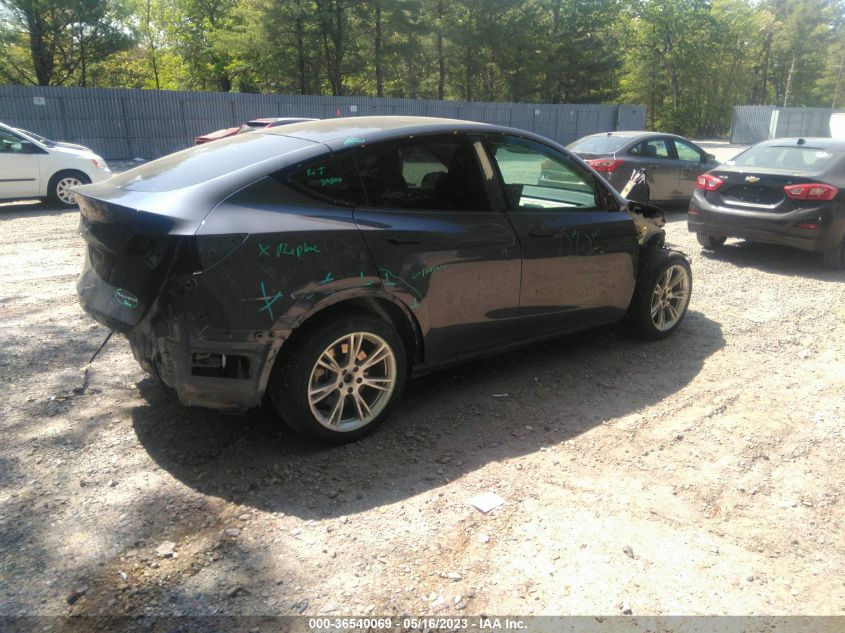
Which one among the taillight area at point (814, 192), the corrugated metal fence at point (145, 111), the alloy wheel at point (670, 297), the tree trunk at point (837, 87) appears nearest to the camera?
the alloy wheel at point (670, 297)

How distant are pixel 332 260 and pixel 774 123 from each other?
5173 centimetres

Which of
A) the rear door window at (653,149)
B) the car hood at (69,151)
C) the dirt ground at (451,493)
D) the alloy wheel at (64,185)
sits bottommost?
the dirt ground at (451,493)

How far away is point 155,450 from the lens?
3.53 meters

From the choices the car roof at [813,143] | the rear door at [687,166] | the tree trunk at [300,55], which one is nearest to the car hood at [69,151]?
the rear door at [687,166]

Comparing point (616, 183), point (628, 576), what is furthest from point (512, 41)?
point (628, 576)

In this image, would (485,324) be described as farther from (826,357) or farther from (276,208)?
(826,357)

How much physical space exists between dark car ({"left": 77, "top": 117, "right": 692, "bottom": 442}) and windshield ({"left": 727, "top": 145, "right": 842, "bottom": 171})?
5.05m

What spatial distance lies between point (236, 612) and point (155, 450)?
54.2 inches

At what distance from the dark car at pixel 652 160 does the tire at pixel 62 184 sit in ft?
28.8

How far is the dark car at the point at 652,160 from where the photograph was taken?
1144 centimetres

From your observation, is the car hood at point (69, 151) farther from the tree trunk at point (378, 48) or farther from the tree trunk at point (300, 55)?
the tree trunk at point (378, 48)

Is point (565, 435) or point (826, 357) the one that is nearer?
point (565, 435)

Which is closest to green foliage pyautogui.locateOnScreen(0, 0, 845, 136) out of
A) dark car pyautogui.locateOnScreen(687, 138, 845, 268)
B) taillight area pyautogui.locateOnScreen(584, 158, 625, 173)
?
taillight area pyautogui.locateOnScreen(584, 158, 625, 173)

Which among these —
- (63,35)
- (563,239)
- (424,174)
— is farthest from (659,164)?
(63,35)
